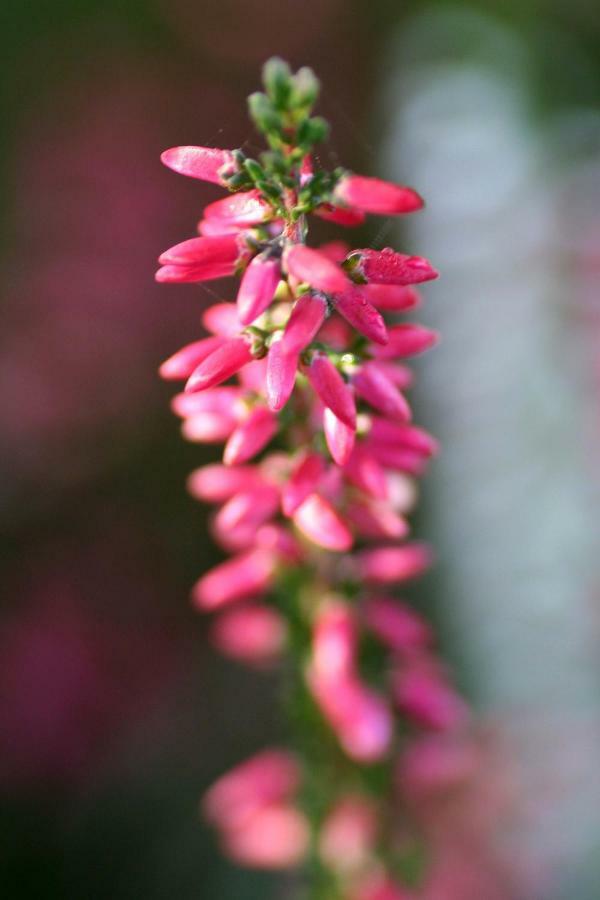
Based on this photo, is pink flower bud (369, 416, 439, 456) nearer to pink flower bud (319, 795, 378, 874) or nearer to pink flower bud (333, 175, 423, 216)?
pink flower bud (333, 175, 423, 216)

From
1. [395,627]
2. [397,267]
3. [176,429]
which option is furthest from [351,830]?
[176,429]

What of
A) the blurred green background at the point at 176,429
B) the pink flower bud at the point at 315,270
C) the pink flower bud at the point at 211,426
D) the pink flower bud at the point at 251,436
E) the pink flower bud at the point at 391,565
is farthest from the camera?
the blurred green background at the point at 176,429

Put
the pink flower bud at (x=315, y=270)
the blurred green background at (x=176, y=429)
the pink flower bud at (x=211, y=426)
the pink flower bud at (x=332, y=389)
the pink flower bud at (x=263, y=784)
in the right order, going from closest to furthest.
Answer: the pink flower bud at (x=315, y=270)
the pink flower bud at (x=332, y=389)
the pink flower bud at (x=211, y=426)
the pink flower bud at (x=263, y=784)
the blurred green background at (x=176, y=429)

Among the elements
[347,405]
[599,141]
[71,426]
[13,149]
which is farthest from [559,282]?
[347,405]

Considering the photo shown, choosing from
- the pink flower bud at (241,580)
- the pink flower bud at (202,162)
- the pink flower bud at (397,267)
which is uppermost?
the pink flower bud at (202,162)

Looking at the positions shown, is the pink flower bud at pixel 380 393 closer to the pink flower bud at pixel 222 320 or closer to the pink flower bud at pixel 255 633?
the pink flower bud at pixel 222 320

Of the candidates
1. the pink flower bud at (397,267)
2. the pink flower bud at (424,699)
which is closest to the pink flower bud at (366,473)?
the pink flower bud at (397,267)
